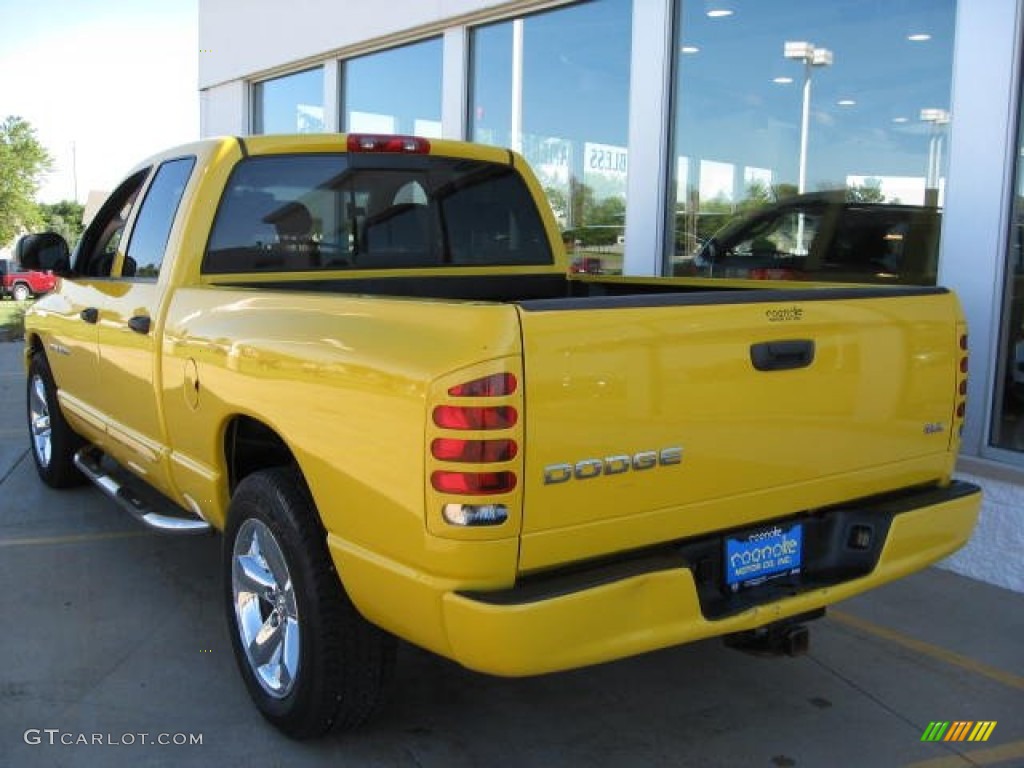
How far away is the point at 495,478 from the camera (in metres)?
2.37

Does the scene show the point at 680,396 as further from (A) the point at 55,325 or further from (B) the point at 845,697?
(A) the point at 55,325

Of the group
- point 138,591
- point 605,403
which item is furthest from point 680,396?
point 138,591

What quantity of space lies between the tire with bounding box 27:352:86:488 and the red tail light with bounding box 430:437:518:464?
4.19 m

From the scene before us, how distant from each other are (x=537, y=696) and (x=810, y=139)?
4.37 metres

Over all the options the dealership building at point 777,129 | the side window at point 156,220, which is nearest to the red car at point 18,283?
the dealership building at point 777,129

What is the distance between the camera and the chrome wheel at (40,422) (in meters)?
5.99

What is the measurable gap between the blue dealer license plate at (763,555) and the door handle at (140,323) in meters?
2.47

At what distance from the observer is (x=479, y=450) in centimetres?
235

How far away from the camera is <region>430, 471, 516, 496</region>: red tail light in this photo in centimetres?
237

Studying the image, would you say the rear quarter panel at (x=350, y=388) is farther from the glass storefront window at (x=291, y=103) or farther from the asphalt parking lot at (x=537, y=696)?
the glass storefront window at (x=291, y=103)

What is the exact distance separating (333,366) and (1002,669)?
2.92 metres

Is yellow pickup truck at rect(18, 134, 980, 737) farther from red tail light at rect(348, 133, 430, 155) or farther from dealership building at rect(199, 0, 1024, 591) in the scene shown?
dealership building at rect(199, 0, 1024, 591)

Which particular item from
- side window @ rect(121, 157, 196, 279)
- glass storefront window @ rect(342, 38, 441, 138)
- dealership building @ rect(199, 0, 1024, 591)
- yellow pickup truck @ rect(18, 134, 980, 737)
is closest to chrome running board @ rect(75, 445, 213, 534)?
yellow pickup truck @ rect(18, 134, 980, 737)

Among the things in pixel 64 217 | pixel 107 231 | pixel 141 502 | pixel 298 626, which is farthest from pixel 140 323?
pixel 64 217
